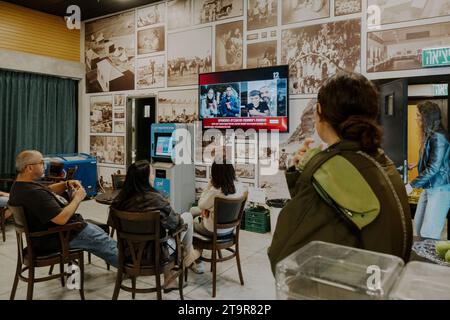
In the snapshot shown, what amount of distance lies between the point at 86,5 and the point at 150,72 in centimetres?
179

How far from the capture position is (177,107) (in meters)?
6.45

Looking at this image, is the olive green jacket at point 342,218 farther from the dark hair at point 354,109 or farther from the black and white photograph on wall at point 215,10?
the black and white photograph on wall at point 215,10

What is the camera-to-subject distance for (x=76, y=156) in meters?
7.46

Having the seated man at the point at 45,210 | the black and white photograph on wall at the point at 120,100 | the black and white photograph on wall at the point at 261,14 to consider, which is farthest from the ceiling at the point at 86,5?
the seated man at the point at 45,210

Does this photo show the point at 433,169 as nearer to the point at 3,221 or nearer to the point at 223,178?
the point at 223,178

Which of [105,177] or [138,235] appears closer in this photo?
[138,235]

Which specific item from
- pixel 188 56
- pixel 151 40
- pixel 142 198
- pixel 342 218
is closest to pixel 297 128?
pixel 188 56

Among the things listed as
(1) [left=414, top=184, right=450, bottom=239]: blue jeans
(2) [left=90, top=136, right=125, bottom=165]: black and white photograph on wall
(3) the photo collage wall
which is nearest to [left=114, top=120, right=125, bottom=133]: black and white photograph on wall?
(3) the photo collage wall

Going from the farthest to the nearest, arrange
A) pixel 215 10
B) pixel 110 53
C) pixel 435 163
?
pixel 110 53
pixel 215 10
pixel 435 163

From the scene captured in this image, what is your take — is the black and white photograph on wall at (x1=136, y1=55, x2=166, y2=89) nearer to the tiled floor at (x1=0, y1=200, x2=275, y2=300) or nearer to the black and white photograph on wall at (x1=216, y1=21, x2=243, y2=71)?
the black and white photograph on wall at (x1=216, y1=21, x2=243, y2=71)

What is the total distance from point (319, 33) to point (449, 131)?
2115mm

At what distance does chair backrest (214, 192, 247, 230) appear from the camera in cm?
324
